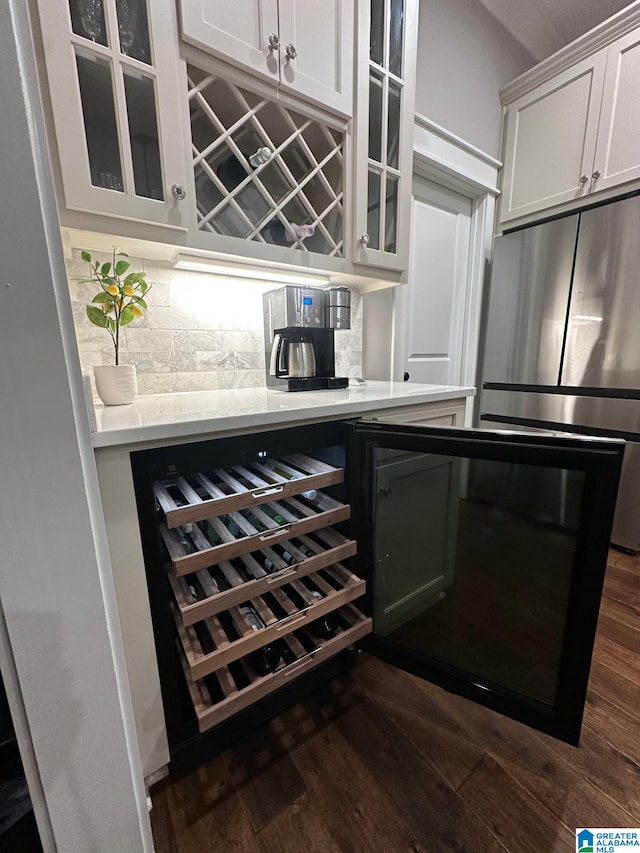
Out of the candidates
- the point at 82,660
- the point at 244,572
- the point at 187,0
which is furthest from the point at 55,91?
the point at 244,572

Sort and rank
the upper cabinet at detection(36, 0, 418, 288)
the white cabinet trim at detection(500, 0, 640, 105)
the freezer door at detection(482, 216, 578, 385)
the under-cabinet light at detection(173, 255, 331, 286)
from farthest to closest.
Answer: the freezer door at detection(482, 216, 578, 385) < the white cabinet trim at detection(500, 0, 640, 105) < the under-cabinet light at detection(173, 255, 331, 286) < the upper cabinet at detection(36, 0, 418, 288)

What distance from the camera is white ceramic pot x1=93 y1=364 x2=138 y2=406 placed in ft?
3.32

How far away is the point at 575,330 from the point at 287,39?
6.07ft

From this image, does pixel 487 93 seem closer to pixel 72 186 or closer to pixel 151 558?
pixel 72 186

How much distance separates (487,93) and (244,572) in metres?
2.90

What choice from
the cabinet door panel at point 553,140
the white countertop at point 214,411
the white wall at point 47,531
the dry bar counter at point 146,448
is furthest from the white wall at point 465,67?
the white wall at point 47,531

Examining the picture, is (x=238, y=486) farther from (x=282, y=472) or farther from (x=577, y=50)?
(x=577, y=50)

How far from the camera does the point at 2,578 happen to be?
457mm

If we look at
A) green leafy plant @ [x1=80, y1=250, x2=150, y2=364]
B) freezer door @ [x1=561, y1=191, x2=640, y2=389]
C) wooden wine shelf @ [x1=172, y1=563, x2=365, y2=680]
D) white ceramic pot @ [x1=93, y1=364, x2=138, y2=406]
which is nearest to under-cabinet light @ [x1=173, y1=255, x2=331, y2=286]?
green leafy plant @ [x1=80, y1=250, x2=150, y2=364]

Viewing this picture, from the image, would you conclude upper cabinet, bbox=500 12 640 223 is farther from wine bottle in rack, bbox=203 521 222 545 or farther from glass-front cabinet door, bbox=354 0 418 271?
wine bottle in rack, bbox=203 521 222 545

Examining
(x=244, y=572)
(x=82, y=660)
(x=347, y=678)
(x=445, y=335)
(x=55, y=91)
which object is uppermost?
(x=55, y=91)

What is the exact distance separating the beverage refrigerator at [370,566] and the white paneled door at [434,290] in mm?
949

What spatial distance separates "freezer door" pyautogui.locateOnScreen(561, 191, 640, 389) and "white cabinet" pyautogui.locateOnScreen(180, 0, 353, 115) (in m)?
1.47

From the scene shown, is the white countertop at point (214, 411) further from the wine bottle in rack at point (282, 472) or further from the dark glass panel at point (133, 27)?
the dark glass panel at point (133, 27)
